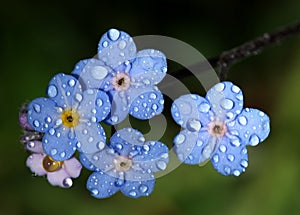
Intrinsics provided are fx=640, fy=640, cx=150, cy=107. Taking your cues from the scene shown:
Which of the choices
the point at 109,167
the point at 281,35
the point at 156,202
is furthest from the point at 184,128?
the point at 156,202

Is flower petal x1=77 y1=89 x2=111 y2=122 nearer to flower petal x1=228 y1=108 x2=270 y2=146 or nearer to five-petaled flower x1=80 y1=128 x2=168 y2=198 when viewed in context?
five-petaled flower x1=80 y1=128 x2=168 y2=198

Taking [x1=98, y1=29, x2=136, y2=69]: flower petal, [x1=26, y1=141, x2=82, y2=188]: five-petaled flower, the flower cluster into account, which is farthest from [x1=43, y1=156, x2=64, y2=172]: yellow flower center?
[x1=98, y1=29, x2=136, y2=69]: flower petal

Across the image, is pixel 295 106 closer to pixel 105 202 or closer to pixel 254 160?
pixel 254 160

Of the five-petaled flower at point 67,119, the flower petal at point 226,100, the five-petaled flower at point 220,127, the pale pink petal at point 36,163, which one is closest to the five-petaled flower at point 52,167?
the pale pink petal at point 36,163

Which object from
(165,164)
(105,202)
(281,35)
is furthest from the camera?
(105,202)

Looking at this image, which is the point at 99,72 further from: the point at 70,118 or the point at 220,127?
the point at 220,127

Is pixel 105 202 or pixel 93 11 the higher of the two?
pixel 93 11
